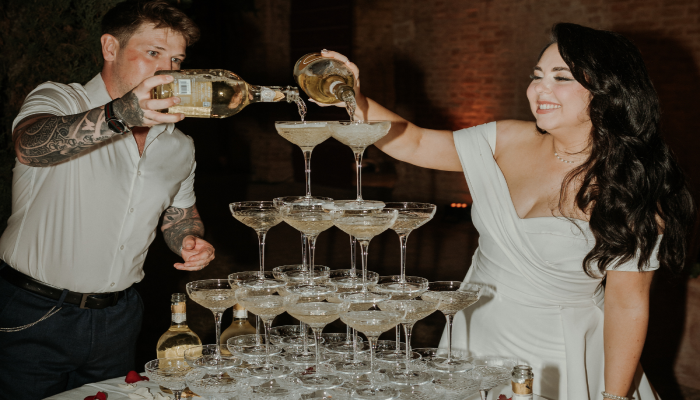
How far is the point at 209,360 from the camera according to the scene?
66.6 inches

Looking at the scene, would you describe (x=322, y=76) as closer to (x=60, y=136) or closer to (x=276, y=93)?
(x=276, y=93)

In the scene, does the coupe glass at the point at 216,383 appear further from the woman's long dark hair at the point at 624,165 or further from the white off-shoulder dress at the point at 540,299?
the woman's long dark hair at the point at 624,165

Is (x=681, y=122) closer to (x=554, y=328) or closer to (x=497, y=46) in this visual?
(x=497, y=46)

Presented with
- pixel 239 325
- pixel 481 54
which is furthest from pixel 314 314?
pixel 481 54

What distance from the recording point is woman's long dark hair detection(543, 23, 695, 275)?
211 centimetres

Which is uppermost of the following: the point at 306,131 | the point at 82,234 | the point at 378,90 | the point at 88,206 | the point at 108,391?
the point at 378,90

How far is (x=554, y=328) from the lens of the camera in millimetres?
2268

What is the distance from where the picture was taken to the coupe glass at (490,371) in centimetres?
157

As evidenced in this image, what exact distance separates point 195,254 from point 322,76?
0.84 metres

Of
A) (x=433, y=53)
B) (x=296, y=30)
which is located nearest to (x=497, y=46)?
(x=433, y=53)

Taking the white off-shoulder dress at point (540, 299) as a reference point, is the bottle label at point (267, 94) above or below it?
above

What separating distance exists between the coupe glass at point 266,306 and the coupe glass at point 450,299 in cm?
40

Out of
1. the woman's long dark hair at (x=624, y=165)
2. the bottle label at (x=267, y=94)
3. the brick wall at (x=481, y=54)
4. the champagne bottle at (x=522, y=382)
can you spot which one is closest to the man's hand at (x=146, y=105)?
the bottle label at (x=267, y=94)

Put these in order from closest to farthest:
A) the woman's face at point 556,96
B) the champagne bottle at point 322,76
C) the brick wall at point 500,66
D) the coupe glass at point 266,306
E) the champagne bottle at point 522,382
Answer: the champagne bottle at point 522,382 → the coupe glass at point 266,306 → the champagne bottle at point 322,76 → the woman's face at point 556,96 → the brick wall at point 500,66
